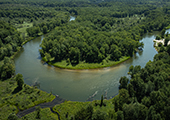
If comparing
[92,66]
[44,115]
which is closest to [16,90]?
[44,115]

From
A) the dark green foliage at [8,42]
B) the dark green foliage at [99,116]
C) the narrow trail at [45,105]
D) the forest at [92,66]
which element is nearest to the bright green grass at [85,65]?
the forest at [92,66]

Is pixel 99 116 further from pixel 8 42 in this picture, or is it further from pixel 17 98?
pixel 8 42

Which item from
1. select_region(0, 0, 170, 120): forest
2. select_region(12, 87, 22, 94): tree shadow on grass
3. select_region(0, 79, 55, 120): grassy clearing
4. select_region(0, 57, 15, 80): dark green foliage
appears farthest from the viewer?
select_region(0, 57, 15, 80): dark green foliage

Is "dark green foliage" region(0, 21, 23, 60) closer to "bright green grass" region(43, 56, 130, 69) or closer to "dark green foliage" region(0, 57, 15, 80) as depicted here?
"dark green foliage" region(0, 57, 15, 80)

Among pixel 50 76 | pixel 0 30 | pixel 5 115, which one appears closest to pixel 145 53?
pixel 50 76

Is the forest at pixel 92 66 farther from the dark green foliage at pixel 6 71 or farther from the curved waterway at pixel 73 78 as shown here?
the curved waterway at pixel 73 78

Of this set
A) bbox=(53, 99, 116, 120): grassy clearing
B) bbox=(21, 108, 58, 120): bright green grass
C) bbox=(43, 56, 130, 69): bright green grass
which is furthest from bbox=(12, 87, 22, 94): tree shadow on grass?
bbox=(43, 56, 130, 69): bright green grass
